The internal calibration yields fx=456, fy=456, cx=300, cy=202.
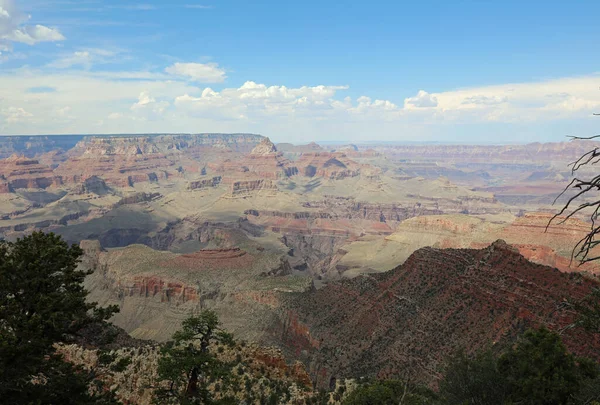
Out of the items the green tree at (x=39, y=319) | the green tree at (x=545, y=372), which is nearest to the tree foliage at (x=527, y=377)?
the green tree at (x=545, y=372)

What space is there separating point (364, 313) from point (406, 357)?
545 inches

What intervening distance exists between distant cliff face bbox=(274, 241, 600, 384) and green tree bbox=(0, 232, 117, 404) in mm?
32495

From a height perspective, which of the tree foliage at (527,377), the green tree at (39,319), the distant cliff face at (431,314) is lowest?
the distant cliff face at (431,314)

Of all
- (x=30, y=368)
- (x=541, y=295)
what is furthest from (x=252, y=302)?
(x=30, y=368)

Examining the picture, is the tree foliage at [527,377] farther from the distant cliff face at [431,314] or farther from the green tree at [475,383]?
the distant cliff face at [431,314]

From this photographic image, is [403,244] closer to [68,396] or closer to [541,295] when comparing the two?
[541,295]

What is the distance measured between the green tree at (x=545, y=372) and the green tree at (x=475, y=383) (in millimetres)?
653

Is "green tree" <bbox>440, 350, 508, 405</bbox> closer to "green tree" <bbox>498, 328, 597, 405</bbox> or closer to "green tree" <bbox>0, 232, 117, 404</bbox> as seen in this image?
"green tree" <bbox>498, 328, 597, 405</bbox>

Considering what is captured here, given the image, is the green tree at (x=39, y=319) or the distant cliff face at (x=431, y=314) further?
the distant cliff face at (x=431, y=314)

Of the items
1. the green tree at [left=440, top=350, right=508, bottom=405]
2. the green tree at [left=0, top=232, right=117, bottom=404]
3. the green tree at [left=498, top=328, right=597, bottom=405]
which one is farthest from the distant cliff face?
the green tree at [left=0, top=232, right=117, bottom=404]

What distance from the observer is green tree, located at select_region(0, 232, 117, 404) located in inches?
707

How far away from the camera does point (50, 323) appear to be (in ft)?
62.9

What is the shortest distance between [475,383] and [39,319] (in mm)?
23694

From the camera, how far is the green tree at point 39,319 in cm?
1797
